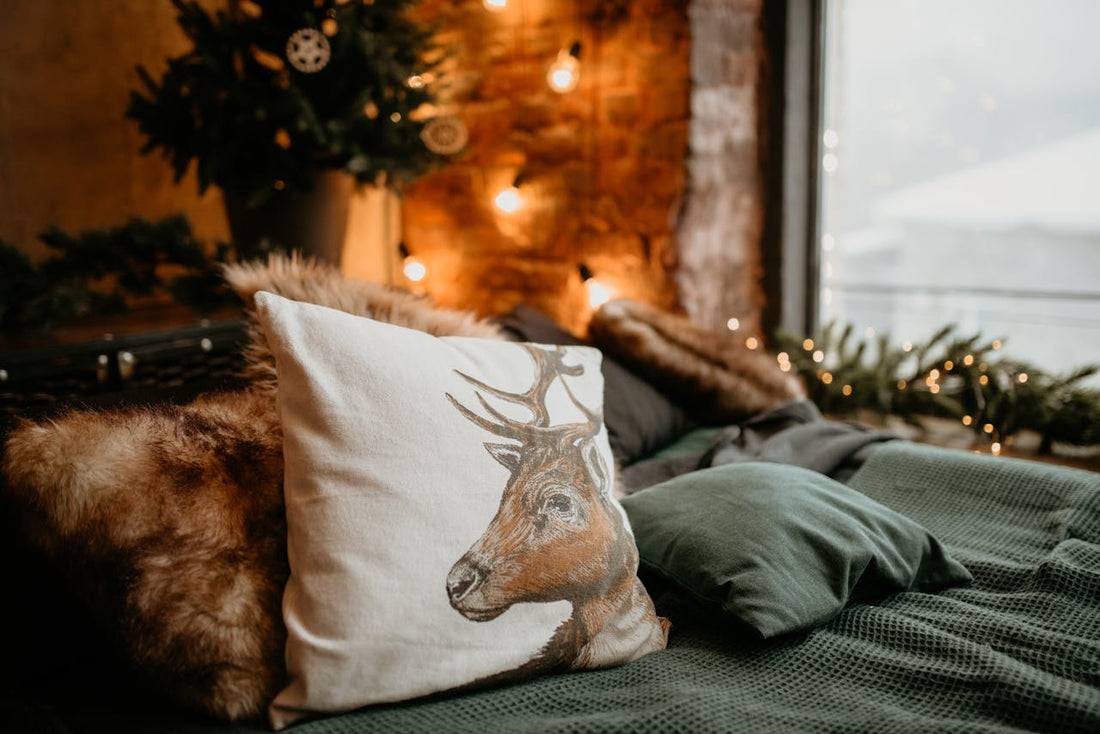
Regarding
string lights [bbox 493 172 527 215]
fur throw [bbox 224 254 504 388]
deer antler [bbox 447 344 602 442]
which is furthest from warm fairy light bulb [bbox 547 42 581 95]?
deer antler [bbox 447 344 602 442]

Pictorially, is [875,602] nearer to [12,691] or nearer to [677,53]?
[12,691]

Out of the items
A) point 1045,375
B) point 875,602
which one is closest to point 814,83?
point 1045,375

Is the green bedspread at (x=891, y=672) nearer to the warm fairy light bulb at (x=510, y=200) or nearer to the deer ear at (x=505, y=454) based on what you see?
the deer ear at (x=505, y=454)

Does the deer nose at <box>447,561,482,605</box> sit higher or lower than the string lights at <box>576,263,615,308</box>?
lower

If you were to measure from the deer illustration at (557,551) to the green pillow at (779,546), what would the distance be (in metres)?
0.10

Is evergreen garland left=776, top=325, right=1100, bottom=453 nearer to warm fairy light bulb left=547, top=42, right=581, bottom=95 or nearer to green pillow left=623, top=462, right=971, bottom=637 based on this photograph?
warm fairy light bulb left=547, top=42, right=581, bottom=95

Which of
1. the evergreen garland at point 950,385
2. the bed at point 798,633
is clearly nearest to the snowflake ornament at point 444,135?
the evergreen garland at point 950,385

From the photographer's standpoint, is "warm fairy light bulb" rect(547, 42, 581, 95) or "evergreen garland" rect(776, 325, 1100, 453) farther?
"warm fairy light bulb" rect(547, 42, 581, 95)

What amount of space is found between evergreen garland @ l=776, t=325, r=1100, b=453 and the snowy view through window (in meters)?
0.16

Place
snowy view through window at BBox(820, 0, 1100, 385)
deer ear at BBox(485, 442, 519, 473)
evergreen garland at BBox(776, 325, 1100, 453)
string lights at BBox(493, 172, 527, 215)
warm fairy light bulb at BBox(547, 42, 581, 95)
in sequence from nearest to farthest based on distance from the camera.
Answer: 1. deer ear at BBox(485, 442, 519, 473)
2. evergreen garland at BBox(776, 325, 1100, 453)
3. snowy view through window at BBox(820, 0, 1100, 385)
4. warm fairy light bulb at BBox(547, 42, 581, 95)
5. string lights at BBox(493, 172, 527, 215)

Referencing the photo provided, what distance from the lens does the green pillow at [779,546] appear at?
3.15 ft

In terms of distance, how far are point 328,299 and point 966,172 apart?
2.06 meters

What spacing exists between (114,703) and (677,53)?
84.7 inches

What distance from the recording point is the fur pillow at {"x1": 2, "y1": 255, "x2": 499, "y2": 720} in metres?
0.78
